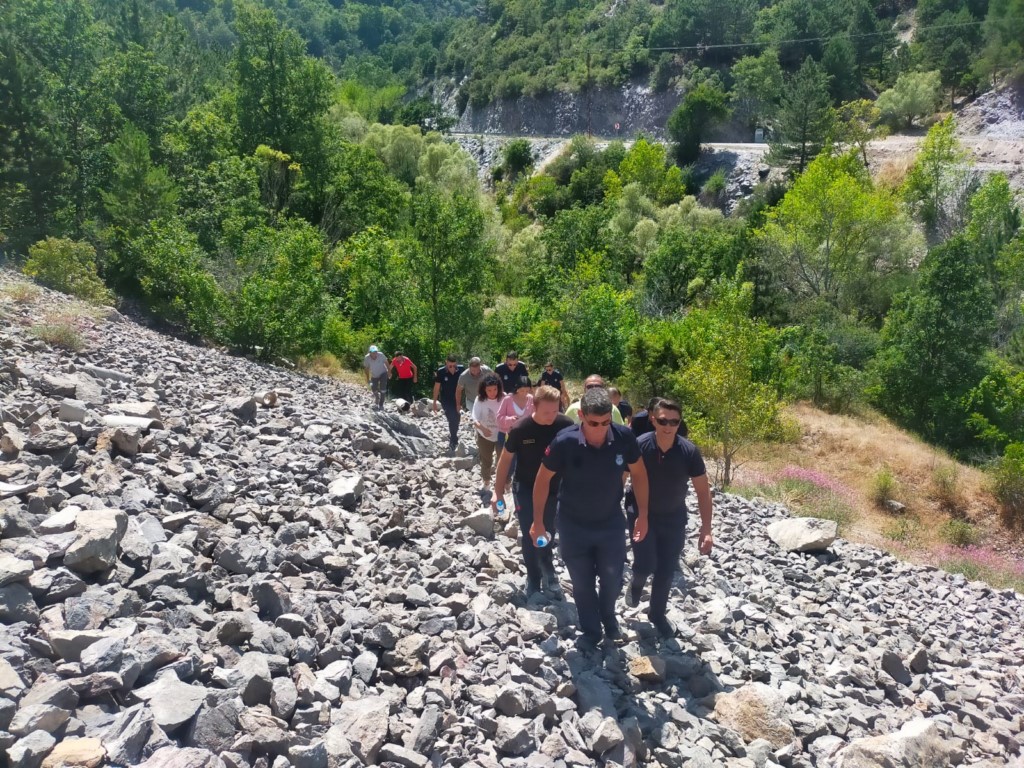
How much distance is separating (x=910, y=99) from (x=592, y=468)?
5858 centimetres

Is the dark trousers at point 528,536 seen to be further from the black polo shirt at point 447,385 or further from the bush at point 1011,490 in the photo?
the bush at point 1011,490

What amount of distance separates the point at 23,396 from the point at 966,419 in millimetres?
26771

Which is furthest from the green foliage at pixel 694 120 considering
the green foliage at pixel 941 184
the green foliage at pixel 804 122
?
the green foliage at pixel 941 184

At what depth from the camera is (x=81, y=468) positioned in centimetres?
580

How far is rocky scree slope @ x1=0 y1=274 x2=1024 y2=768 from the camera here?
3.51 meters

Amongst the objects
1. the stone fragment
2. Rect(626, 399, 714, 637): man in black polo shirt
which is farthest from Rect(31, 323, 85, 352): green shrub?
the stone fragment

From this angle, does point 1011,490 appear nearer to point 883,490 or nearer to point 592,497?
point 883,490

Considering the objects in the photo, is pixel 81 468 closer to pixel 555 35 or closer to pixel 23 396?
pixel 23 396

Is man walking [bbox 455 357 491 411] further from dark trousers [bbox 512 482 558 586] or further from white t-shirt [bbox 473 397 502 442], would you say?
dark trousers [bbox 512 482 558 586]

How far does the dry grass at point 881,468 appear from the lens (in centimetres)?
1755

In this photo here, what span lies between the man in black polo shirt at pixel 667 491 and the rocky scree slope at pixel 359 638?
676 millimetres

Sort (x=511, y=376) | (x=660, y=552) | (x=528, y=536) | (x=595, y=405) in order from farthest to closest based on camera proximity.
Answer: (x=511, y=376), (x=528, y=536), (x=660, y=552), (x=595, y=405)

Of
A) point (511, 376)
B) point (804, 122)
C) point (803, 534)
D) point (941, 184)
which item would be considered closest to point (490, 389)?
point (511, 376)

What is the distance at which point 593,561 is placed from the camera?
483cm
